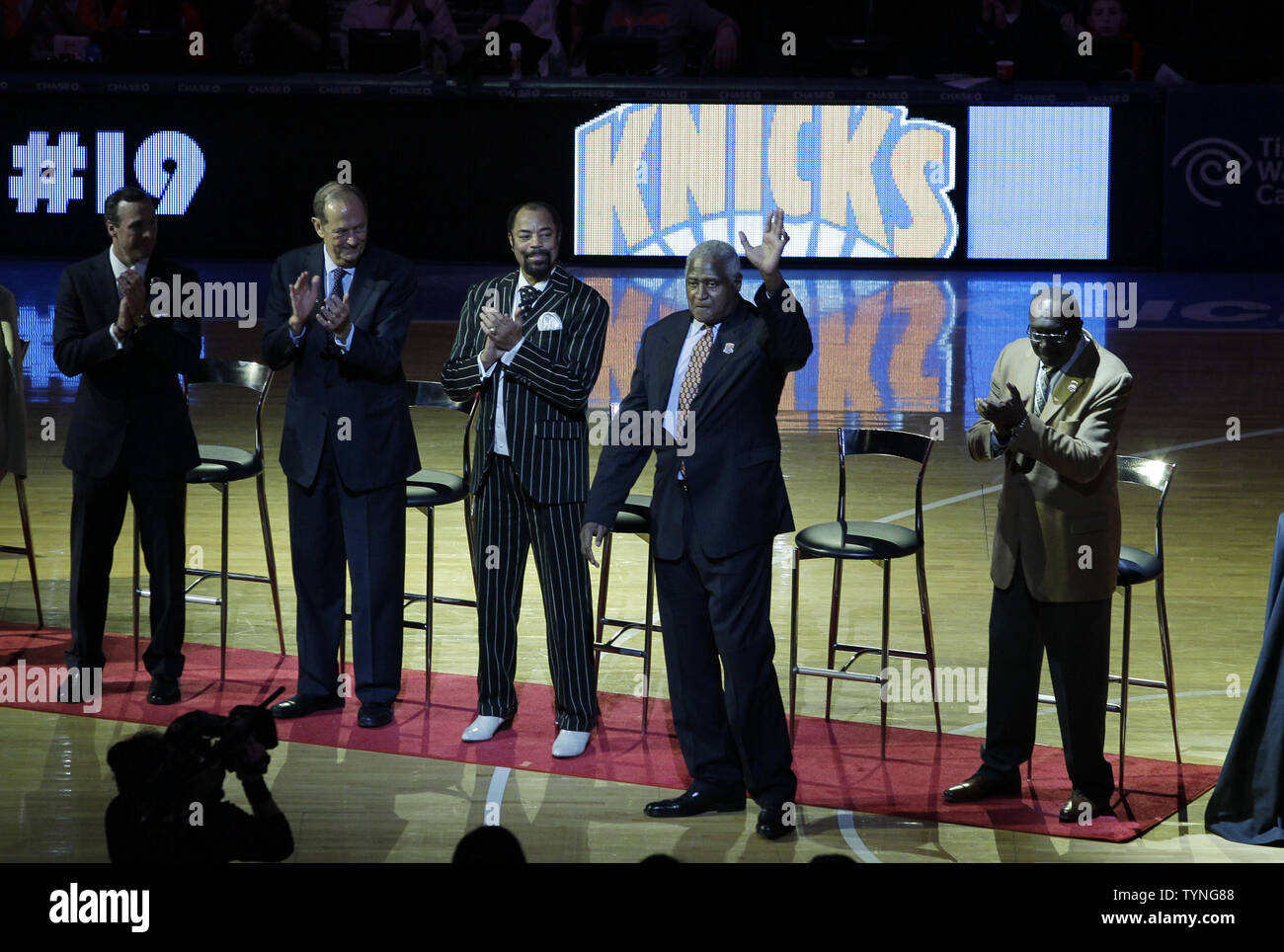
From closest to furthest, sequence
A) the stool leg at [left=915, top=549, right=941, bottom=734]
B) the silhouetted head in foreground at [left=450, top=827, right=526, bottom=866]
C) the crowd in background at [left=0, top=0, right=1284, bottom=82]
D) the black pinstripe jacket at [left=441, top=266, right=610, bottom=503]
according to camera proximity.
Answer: the silhouetted head in foreground at [left=450, top=827, right=526, bottom=866], the black pinstripe jacket at [left=441, top=266, right=610, bottom=503], the stool leg at [left=915, top=549, right=941, bottom=734], the crowd in background at [left=0, top=0, right=1284, bottom=82]

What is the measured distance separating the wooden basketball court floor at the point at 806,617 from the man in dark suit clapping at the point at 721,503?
0.97 feet

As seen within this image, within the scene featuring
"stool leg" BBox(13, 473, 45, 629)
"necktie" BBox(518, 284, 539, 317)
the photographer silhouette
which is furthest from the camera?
"stool leg" BBox(13, 473, 45, 629)

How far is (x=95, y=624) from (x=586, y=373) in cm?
210

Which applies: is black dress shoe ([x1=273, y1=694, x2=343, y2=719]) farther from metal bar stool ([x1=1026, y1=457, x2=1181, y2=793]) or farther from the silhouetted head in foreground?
the silhouetted head in foreground

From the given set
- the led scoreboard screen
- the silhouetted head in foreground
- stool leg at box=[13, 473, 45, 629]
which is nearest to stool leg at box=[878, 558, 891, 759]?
the silhouetted head in foreground

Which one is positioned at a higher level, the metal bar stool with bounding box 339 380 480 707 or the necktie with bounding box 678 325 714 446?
the necktie with bounding box 678 325 714 446

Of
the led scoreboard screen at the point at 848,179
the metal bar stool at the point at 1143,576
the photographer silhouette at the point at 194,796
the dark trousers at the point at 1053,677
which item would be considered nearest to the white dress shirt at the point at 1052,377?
the dark trousers at the point at 1053,677

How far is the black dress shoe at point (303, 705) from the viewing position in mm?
5797

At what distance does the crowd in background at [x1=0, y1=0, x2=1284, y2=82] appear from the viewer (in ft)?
47.4

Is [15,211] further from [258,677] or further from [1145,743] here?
[1145,743]

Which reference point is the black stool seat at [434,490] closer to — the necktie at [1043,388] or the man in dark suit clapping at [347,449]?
the man in dark suit clapping at [347,449]

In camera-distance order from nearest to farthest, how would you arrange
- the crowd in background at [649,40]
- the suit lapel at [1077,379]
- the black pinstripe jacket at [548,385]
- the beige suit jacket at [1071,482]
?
1. the beige suit jacket at [1071,482]
2. the suit lapel at [1077,379]
3. the black pinstripe jacket at [548,385]
4. the crowd in background at [649,40]

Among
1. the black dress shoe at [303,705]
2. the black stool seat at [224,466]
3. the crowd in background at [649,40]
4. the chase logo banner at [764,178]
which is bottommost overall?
the black dress shoe at [303,705]

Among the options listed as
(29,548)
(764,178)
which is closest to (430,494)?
(29,548)
